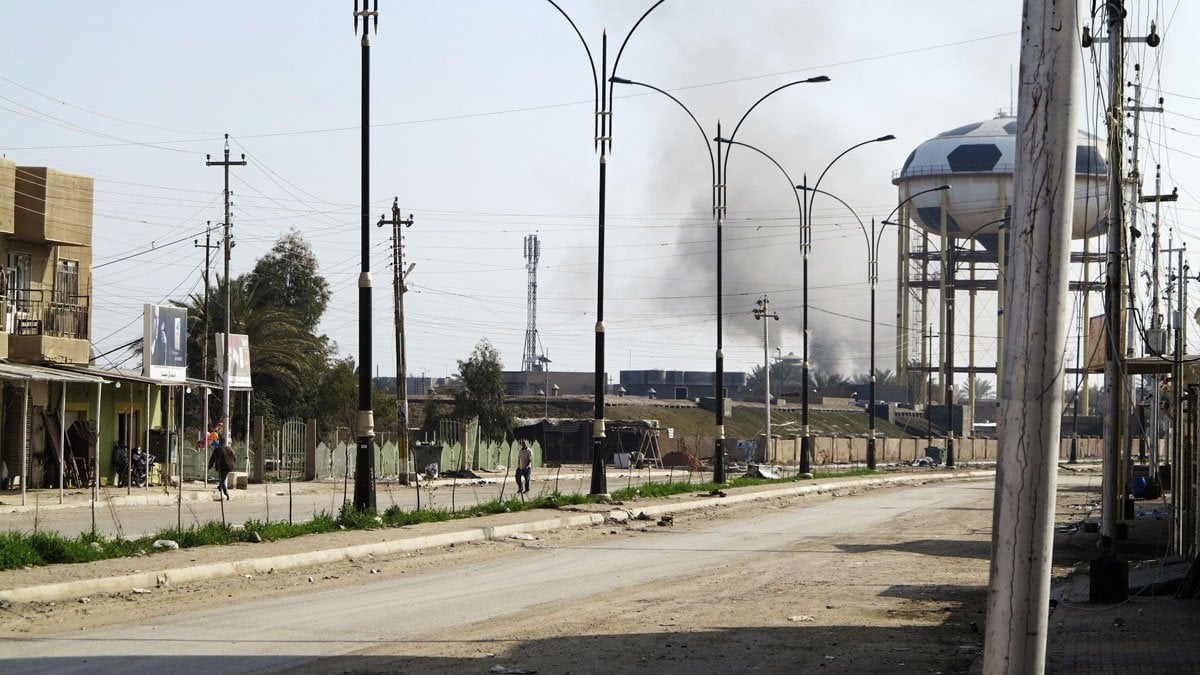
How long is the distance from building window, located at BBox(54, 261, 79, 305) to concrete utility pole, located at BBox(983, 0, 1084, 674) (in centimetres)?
3441

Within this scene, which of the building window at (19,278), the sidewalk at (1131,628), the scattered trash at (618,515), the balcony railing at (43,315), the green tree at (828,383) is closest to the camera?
the sidewalk at (1131,628)

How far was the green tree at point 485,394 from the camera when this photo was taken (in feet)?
260

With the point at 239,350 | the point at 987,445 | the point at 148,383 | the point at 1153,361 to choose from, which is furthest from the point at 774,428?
the point at 1153,361

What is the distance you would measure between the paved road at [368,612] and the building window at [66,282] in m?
21.1

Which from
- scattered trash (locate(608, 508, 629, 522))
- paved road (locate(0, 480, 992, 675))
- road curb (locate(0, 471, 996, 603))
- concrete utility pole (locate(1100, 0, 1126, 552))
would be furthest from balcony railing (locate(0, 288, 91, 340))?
concrete utility pole (locate(1100, 0, 1126, 552))

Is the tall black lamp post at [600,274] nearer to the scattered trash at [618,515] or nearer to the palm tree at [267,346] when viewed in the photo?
the scattered trash at [618,515]

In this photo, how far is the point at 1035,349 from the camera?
6750mm

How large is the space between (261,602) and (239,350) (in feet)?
106

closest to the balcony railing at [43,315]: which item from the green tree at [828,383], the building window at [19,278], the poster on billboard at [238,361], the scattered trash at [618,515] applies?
the building window at [19,278]

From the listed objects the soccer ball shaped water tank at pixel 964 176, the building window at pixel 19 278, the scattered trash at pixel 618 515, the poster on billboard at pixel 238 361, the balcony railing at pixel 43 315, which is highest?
the soccer ball shaped water tank at pixel 964 176

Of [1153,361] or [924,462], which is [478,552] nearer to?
[1153,361]

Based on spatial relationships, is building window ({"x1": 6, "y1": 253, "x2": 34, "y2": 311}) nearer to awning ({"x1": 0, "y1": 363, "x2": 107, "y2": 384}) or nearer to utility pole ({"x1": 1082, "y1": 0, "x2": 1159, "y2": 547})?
awning ({"x1": 0, "y1": 363, "x2": 107, "y2": 384})

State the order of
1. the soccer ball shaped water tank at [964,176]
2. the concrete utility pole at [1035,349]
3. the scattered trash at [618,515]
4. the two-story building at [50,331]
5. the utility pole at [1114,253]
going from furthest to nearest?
the soccer ball shaped water tank at [964,176], the two-story building at [50,331], the scattered trash at [618,515], the utility pole at [1114,253], the concrete utility pole at [1035,349]

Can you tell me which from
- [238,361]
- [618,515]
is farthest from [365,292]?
[238,361]
